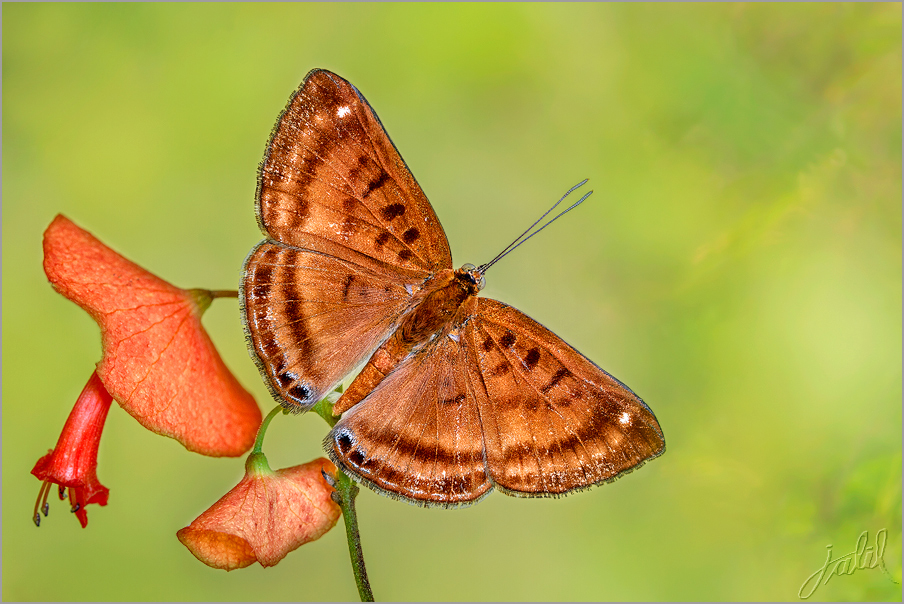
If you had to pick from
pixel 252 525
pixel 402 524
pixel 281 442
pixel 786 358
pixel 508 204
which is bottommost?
pixel 252 525

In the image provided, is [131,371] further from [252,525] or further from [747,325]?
[747,325]

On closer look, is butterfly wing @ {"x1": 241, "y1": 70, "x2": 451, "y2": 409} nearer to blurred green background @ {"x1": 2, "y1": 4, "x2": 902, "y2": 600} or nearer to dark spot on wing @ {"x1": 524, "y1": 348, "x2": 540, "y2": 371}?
dark spot on wing @ {"x1": 524, "y1": 348, "x2": 540, "y2": 371}

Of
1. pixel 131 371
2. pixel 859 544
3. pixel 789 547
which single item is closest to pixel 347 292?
pixel 131 371

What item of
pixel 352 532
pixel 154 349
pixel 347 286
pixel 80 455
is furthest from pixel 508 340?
pixel 80 455

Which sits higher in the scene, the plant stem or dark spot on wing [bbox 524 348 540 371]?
dark spot on wing [bbox 524 348 540 371]

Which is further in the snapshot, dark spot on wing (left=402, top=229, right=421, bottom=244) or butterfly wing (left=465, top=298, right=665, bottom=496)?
dark spot on wing (left=402, top=229, right=421, bottom=244)

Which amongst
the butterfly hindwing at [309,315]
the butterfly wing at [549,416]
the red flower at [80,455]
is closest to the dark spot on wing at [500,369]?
the butterfly wing at [549,416]
